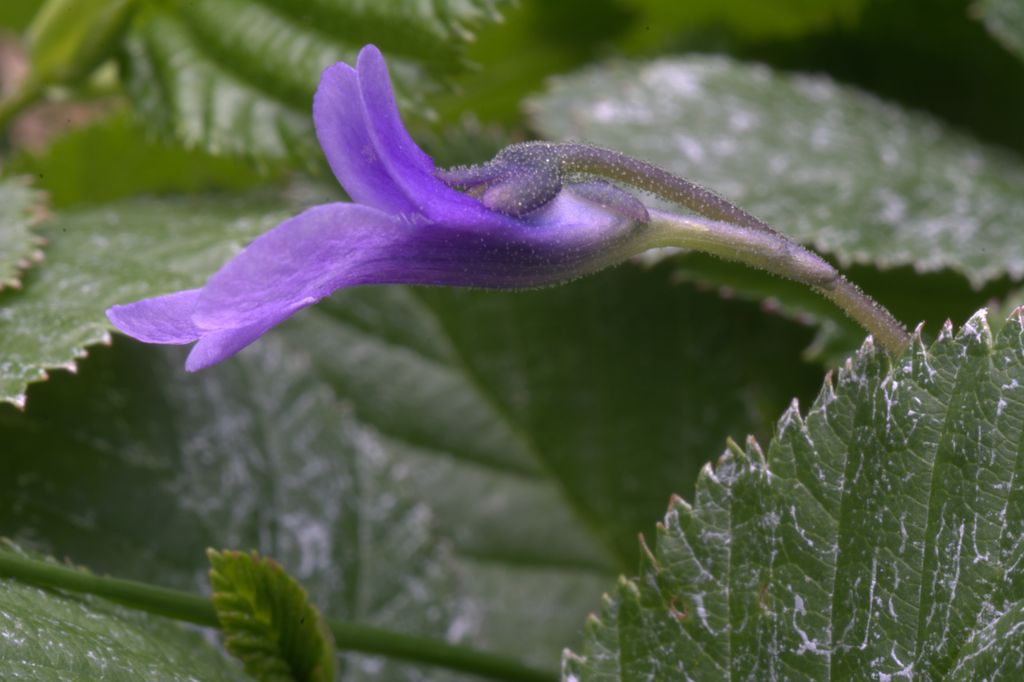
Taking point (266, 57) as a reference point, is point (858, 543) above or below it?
below

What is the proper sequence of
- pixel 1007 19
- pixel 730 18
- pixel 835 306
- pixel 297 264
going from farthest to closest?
1. pixel 730 18
2. pixel 1007 19
3. pixel 835 306
4. pixel 297 264

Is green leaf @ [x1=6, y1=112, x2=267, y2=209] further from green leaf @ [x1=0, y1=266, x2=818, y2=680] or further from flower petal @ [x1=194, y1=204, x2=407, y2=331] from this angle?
flower petal @ [x1=194, y1=204, x2=407, y2=331]

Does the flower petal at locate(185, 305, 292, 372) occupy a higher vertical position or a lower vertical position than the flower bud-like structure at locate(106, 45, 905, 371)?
lower

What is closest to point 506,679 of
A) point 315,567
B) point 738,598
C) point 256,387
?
point 315,567

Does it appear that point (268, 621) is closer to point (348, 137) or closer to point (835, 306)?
point (348, 137)

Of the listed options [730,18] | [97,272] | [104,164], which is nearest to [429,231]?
[97,272]

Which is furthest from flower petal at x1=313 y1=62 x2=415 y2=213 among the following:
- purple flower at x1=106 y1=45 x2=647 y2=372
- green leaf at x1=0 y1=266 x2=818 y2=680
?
green leaf at x1=0 y1=266 x2=818 y2=680

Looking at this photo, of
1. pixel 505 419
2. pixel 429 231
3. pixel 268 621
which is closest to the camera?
pixel 429 231

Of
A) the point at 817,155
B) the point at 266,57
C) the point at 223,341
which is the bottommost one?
the point at 223,341
